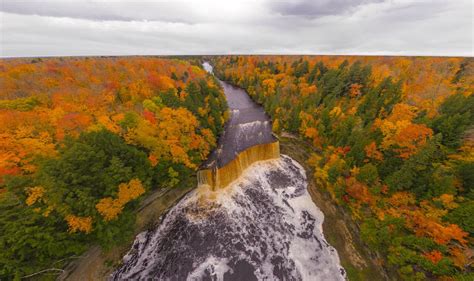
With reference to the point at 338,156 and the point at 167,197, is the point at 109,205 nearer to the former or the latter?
the point at 167,197

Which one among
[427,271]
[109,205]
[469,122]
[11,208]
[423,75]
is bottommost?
[427,271]

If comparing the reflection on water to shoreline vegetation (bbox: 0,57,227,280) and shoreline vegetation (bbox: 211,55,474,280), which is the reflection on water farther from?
shoreline vegetation (bbox: 211,55,474,280)

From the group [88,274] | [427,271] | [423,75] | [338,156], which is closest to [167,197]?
[88,274]

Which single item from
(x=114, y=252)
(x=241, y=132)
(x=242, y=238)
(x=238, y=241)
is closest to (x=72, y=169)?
(x=114, y=252)

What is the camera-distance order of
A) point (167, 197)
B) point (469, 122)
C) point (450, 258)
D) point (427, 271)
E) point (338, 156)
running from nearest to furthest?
point (450, 258)
point (427, 271)
point (469, 122)
point (167, 197)
point (338, 156)

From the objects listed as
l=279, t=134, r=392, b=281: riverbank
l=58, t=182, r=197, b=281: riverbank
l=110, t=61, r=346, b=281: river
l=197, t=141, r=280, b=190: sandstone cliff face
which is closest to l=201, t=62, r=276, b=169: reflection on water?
l=197, t=141, r=280, b=190: sandstone cliff face

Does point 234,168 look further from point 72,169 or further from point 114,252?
point 72,169

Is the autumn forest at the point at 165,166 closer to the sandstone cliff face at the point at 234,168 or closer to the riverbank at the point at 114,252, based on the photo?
the riverbank at the point at 114,252
